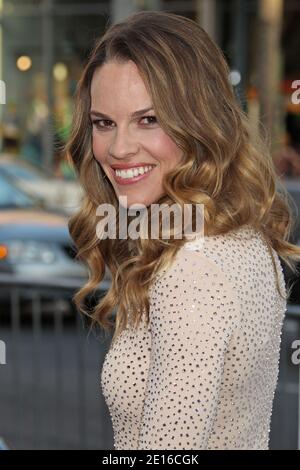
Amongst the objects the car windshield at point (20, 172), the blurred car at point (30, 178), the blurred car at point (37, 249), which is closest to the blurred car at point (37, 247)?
the blurred car at point (37, 249)

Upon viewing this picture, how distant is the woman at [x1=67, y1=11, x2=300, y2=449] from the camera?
5.38 feet

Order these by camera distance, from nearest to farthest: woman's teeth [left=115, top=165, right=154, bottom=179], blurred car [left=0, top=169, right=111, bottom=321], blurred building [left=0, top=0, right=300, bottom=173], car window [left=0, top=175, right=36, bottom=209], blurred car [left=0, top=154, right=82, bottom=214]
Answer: woman's teeth [left=115, top=165, right=154, bottom=179] < blurred car [left=0, top=169, right=111, bottom=321] < car window [left=0, top=175, right=36, bottom=209] < blurred car [left=0, top=154, right=82, bottom=214] < blurred building [left=0, top=0, right=300, bottom=173]

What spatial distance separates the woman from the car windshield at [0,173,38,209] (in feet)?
23.4

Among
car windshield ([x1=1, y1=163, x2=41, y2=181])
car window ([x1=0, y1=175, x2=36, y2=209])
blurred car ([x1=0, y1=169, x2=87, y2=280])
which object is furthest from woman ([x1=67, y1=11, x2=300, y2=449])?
car windshield ([x1=1, y1=163, x2=41, y2=181])

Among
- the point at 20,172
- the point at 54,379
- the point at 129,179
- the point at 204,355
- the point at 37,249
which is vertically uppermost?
the point at 20,172

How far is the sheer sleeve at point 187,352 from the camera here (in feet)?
5.31

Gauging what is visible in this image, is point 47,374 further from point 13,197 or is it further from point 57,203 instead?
point 57,203

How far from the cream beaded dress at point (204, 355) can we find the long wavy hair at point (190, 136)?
0.05 meters

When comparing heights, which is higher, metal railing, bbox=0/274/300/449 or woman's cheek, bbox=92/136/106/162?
woman's cheek, bbox=92/136/106/162

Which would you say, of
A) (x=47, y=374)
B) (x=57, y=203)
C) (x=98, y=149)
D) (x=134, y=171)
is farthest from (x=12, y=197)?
(x=134, y=171)

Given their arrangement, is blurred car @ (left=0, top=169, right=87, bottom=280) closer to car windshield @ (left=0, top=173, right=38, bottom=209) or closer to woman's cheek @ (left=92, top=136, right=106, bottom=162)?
car windshield @ (left=0, top=173, right=38, bottom=209)

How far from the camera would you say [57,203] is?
14383 mm

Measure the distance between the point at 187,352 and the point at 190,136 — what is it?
0.43 meters

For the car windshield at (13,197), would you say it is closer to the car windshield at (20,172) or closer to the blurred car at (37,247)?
the blurred car at (37,247)
